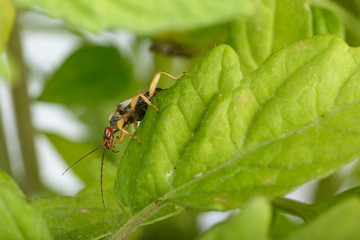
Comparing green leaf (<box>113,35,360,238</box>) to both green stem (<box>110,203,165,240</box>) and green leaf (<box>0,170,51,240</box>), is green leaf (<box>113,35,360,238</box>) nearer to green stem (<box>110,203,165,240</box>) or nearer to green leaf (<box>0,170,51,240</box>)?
green stem (<box>110,203,165,240</box>)

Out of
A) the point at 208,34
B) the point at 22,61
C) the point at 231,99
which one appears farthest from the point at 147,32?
the point at 22,61

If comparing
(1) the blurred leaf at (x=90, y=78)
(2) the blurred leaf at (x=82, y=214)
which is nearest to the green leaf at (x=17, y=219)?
(2) the blurred leaf at (x=82, y=214)

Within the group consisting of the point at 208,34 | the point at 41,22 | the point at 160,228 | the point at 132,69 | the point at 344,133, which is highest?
the point at 41,22

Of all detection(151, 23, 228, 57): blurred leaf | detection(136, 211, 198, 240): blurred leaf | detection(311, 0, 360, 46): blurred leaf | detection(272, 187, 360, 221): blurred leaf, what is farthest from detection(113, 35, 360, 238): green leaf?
detection(136, 211, 198, 240): blurred leaf

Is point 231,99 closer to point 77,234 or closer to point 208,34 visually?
point 77,234

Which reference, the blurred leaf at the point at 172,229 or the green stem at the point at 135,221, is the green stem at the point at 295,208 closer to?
the green stem at the point at 135,221

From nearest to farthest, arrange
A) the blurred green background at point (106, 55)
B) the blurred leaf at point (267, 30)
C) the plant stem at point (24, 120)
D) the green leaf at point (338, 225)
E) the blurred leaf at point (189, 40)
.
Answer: the green leaf at point (338, 225) < the blurred green background at point (106, 55) < the blurred leaf at point (267, 30) < the blurred leaf at point (189, 40) < the plant stem at point (24, 120)

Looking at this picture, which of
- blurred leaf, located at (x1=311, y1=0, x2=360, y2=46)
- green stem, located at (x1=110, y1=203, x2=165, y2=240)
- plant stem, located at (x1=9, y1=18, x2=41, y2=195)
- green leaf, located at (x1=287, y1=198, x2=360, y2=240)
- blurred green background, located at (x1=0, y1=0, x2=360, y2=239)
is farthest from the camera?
plant stem, located at (x1=9, y1=18, x2=41, y2=195)
